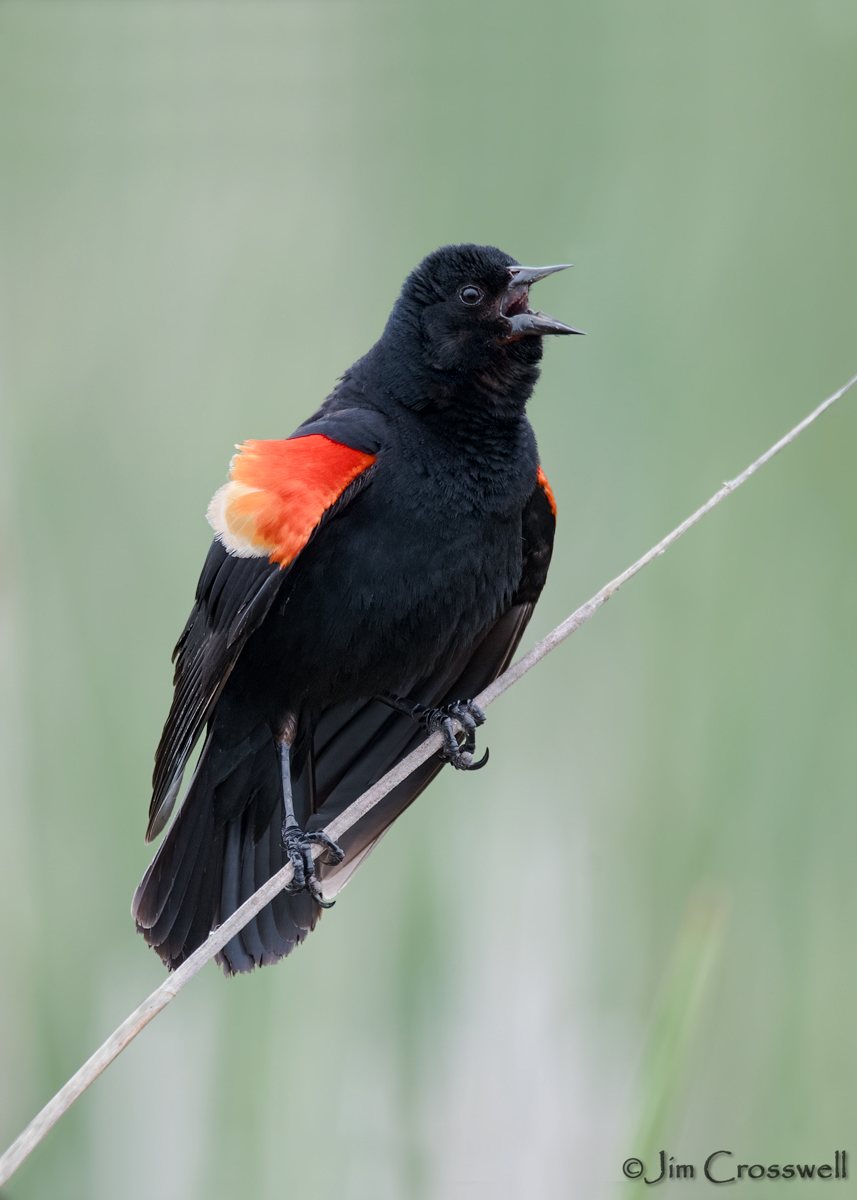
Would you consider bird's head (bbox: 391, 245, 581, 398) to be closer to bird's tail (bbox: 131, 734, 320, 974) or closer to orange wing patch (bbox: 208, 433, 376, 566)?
orange wing patch (bbox: 208, 433, 376, 566)

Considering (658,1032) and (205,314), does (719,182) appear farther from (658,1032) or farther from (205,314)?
(658,1032)

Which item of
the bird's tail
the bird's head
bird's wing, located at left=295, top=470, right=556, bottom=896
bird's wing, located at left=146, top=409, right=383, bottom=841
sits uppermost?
the bird's head

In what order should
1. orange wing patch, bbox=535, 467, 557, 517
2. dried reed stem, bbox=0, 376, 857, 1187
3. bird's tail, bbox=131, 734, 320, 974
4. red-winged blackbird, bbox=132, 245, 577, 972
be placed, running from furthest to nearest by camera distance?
1. orange wing patch, bbox=535, 467, 557, 517
2. bird's tail, bbox=131, 734, 320, 974
3. red-winged blackbird, bbox=132, 245, 577, 972
4. dried reed stem, bbox=0, 376, 857, 1187

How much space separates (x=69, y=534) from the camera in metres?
1.63

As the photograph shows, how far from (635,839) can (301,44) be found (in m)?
1.51

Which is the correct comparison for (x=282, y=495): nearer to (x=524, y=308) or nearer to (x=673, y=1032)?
(x=524, y=308)

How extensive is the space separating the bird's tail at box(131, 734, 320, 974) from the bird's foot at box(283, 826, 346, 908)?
0.07 metres

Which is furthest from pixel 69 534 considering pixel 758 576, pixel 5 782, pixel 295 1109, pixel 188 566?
pixel 758 576

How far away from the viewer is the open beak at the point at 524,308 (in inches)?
58.7

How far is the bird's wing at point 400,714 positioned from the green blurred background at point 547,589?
0.04 meters

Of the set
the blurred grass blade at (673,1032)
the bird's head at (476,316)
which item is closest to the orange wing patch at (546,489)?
the bird's head at (476,316)

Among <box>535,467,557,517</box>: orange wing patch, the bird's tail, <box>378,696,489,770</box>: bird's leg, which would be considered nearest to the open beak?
<box>535,467,557,517</box>: orange wing patch

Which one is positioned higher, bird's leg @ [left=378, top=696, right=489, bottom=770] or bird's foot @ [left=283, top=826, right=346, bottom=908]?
bird's leg @ [left=378, top=696, right=489, bottom=770]

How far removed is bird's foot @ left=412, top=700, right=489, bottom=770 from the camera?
5.16 ft
